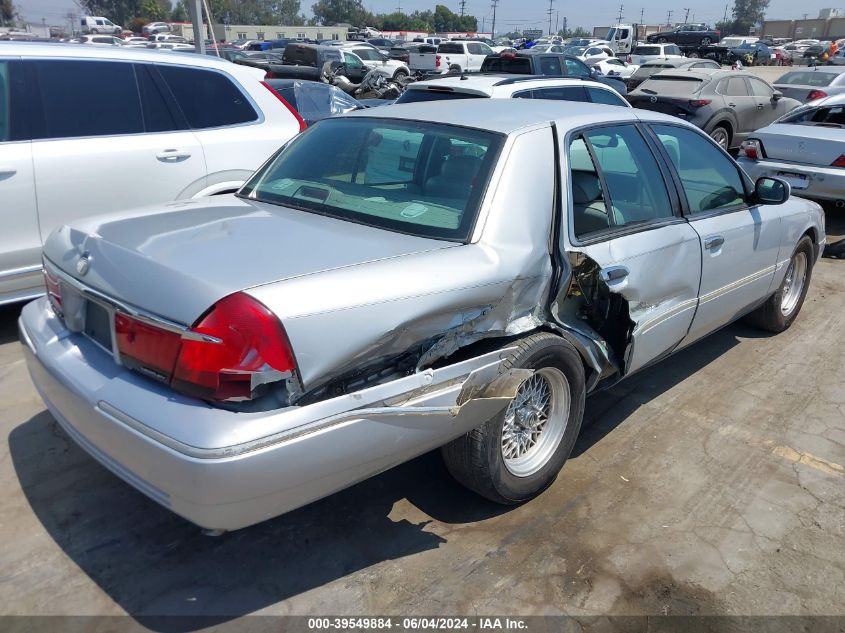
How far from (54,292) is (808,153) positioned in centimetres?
811

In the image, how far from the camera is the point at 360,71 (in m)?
25.6

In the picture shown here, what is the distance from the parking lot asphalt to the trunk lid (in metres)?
5.16

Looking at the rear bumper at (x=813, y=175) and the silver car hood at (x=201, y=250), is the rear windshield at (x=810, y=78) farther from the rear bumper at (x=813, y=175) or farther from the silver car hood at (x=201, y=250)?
the silver car hood at (x=201, y=250)

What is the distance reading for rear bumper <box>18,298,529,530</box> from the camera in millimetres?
2277

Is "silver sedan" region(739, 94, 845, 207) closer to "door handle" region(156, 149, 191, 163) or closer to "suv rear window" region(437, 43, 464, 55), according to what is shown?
"door handle" region(156, 149, 191, 163)

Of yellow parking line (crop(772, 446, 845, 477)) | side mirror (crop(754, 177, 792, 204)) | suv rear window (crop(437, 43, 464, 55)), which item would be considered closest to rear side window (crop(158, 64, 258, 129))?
side mirror (crop(754, 177, 792, 204))

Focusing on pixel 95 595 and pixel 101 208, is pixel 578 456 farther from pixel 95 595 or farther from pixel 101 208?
pixel 101 208

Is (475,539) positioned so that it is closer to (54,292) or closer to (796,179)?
(54,292)

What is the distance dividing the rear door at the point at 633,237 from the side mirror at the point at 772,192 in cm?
97

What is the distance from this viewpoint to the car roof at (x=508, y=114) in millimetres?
3438

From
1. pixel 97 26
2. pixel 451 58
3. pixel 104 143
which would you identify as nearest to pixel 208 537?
pixel 104 143

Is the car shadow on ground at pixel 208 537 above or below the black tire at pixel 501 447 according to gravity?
below

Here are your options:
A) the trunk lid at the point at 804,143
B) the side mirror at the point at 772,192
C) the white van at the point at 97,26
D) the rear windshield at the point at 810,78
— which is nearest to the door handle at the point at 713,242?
the side mirror at the point at 772,192

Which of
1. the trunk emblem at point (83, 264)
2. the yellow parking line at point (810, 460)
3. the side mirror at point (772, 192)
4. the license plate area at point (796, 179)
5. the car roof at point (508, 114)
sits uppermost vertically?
the car roof at point (508, 114)
